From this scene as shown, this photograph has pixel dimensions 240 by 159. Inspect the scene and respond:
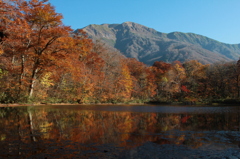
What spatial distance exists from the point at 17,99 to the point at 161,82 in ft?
116

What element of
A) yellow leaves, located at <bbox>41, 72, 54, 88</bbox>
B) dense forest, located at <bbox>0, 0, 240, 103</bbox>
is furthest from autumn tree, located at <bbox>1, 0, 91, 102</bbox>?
yellow leaves, located at <bbox>41, 72, 54, 88</bbox>

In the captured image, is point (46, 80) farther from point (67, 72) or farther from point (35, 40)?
point (35, 40)

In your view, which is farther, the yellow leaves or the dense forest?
the yellow leaves

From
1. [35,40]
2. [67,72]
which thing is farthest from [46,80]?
[35,40]

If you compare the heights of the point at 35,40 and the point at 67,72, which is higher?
the point at 35,40

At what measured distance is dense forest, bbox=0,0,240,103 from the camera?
18.5m

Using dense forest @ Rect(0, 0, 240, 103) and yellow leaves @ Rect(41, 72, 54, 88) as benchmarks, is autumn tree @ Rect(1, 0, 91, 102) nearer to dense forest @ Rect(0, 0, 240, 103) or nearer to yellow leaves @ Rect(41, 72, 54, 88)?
dense forest @ Rect(0, 0, 240, 103)

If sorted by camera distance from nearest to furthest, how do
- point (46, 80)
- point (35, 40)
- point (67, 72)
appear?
point (35, 40)
point (46, 80)
point (67, 72)

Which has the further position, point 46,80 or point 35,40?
point 46,80

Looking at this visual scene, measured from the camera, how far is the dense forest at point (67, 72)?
18.5 meters

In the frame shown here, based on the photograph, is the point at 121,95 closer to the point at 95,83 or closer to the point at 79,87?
the point at 95,83

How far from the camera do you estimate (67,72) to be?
82.4 ft

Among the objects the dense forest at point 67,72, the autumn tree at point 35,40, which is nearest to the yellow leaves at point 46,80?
the dense forest at point 67,72

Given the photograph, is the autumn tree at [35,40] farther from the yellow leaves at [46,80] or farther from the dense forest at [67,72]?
the yellow leaves at [46,80]
